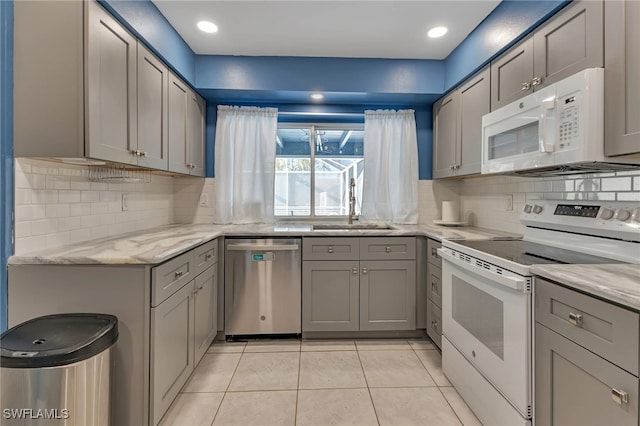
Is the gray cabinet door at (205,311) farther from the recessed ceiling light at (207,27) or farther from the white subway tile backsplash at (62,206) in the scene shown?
the recessed ceiling light at (207,27)

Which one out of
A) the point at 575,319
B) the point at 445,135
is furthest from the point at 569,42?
the point at 445,135

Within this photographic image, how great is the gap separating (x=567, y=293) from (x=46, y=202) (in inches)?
94.3

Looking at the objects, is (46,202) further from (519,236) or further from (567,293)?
(519,236)

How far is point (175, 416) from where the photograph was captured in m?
1.71

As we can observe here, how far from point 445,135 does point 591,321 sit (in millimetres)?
2197

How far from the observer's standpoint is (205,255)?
87.6 inches

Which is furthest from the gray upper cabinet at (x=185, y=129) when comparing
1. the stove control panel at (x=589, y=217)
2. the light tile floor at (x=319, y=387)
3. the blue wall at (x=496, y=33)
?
the stove control panel at (x=589, y=217)

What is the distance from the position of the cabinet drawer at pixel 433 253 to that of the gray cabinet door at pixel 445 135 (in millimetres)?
708

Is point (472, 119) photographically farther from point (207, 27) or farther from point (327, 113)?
point (207, 27)

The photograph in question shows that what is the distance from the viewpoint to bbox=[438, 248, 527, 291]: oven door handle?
1312 millimetres

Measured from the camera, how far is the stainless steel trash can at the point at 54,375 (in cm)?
111

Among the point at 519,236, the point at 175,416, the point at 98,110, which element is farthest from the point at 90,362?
the point at 519,236

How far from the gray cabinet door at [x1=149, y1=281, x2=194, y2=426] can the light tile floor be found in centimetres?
16

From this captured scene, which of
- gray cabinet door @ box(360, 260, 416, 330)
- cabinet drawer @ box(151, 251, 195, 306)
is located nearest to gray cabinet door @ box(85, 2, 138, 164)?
cabinet drawer @ box(151, 251, 195, 306)
